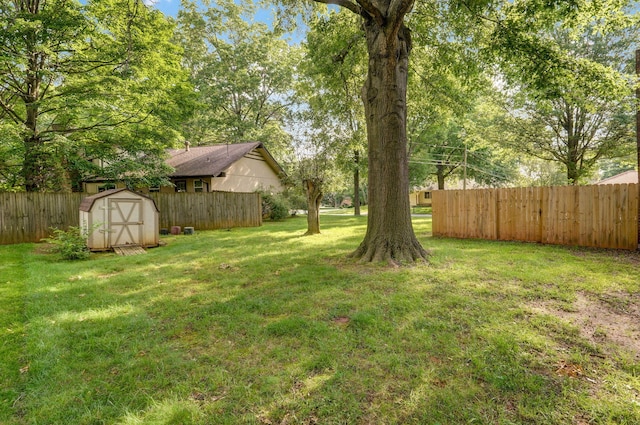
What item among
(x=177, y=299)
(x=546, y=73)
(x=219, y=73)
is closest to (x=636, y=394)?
(x=177, y=299)

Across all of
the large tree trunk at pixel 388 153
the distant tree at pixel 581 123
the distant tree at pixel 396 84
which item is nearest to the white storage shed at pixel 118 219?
the distant tree at pixel 396 84

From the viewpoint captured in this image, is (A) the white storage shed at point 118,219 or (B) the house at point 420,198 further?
(B) the house at point 420,198

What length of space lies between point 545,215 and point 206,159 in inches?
727

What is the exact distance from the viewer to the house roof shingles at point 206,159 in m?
18.4

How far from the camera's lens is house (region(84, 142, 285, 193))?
736 inches

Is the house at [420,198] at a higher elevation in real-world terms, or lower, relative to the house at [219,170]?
lower

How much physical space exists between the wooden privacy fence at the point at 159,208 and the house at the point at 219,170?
9.85 feet

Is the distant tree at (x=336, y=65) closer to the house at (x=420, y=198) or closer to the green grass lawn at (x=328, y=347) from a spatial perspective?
the green grass lawn at (x=328, y=347)

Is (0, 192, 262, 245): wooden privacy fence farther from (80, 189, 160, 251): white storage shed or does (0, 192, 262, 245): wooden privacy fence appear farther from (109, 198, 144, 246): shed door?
(109, 198, 144, 246): shed door

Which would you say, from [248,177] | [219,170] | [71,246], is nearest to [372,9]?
[71,246]

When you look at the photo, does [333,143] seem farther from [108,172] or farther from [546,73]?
[108,172]

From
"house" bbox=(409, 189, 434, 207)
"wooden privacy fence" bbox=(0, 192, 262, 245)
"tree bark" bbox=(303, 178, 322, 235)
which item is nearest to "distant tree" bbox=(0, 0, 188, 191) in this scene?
"wooden privacy fence" bbox=(0, 192, 262, 245)

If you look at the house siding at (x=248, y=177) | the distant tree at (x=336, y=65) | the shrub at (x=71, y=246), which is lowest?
the shrub at (x=71, y=246)

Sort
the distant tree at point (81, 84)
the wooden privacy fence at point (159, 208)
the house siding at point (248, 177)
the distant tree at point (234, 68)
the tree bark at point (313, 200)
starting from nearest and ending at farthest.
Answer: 1. the distant tree at point (81, 84)
2. the wooden privacy fence at point (159, 208)
3. the tree bark at point (313, 200)
4. the house siding at point (248, 177)
5. the distant tree at point (234, 68)
